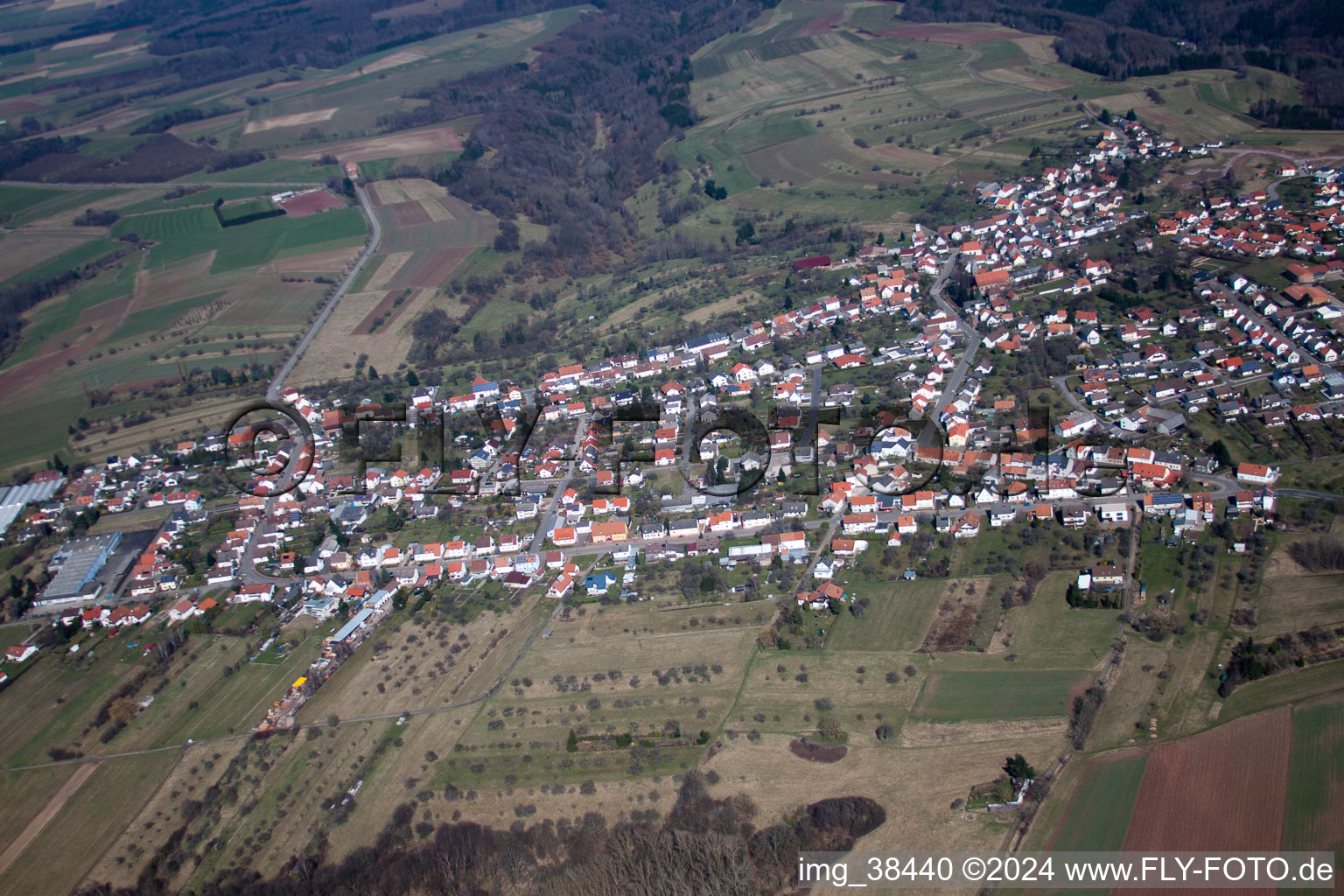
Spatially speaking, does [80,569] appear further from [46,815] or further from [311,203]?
[311,203]

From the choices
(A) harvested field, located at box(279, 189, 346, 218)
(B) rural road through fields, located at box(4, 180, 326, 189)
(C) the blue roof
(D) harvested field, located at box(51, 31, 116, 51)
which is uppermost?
(D) harvested field, located at box(51, 31, 116, 51)

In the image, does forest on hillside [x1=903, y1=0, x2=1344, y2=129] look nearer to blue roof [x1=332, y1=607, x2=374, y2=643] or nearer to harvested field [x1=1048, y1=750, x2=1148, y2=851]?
harvested field [x1=1048, y1=750, x2=1148, y2=851]

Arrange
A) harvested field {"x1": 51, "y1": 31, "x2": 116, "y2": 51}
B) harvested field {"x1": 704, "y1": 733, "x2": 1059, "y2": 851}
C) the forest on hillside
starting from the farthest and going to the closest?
harvested field {"x1": 51, "y1": 31, "x2": 116, "y2": 51}, the forest on hillside, harvested field {"x1": 704, "y1": 733, "x2": 1059, "y2": 851}

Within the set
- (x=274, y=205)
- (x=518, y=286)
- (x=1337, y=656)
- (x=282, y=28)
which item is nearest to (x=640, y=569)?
(x=1337, y=656)

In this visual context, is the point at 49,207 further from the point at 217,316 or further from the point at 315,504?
the point at 315,504

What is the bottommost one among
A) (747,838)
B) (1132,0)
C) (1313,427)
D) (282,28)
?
(747,838)

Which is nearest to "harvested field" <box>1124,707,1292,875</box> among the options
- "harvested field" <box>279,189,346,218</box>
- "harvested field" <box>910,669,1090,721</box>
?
"harvested field" <box>910,669,1090,721</box>

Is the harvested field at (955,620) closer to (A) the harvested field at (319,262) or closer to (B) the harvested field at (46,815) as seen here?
(B) the harvested field at (46,815)
